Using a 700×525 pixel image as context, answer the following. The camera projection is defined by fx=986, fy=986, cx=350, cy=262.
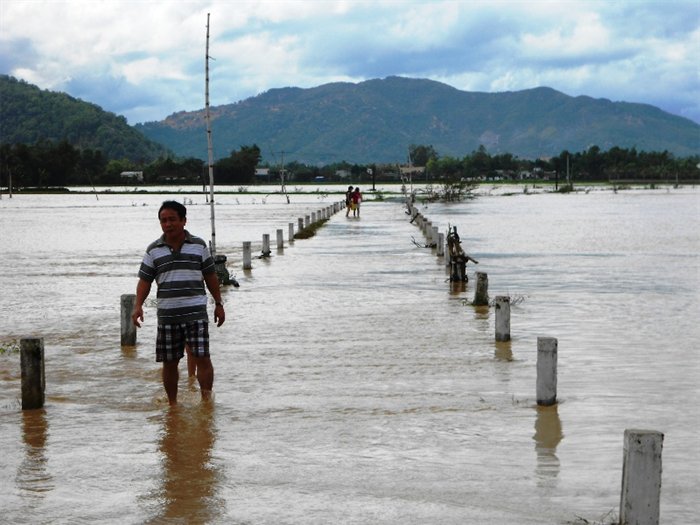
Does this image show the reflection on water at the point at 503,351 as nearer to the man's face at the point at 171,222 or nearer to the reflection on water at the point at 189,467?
the reflection on water at the point at 189,467

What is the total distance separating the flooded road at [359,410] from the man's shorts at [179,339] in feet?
2.16

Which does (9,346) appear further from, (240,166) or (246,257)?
(240,166)

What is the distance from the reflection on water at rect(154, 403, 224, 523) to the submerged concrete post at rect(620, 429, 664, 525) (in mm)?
2739

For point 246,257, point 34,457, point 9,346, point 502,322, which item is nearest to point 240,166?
point 246,257

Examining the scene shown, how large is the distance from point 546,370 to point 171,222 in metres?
4.03

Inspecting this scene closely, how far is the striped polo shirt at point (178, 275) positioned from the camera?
9242mm

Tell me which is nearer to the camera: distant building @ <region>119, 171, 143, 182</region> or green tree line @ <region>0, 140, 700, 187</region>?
green tree line @ <region>0, 140, 700, 187</region>

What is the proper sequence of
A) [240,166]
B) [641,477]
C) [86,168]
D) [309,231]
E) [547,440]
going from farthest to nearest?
[240,166] → [86,168] → [309,231] → [547,440] → [641,477]

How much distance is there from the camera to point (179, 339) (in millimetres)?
9461

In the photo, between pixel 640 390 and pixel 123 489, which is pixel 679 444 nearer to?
pixel 640 390

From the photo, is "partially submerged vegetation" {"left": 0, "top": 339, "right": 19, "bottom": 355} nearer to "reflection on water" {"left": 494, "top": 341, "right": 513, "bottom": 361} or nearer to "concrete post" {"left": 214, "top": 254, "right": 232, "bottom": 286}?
"concrete post" {"left": 214, "top": 254, "right": 232, "bottom": 286}

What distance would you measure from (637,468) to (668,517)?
3.16ft

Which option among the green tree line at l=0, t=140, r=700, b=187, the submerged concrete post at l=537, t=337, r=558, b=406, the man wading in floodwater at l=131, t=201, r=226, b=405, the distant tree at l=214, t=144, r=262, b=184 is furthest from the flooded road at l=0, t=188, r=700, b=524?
the distant tree at l=214, t=144, r=262, b=184

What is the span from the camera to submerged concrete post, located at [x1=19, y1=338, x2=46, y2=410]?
9930 millimetres
